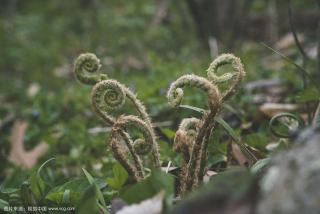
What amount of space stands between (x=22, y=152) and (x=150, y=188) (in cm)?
208

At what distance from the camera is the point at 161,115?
3143 millimetres

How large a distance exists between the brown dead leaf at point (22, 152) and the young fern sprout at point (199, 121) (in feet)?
5.47

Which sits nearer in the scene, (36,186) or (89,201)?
(89,201)

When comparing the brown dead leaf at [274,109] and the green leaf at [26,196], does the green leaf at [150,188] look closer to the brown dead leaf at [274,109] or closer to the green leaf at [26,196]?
the green leaf at [26,196]

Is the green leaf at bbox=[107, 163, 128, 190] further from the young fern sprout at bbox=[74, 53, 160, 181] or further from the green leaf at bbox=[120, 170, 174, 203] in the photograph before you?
the green leaf at bbox=[120, 170, 174, 203]

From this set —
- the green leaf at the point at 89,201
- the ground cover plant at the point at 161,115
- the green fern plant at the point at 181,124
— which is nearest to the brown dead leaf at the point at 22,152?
Result: the ground cover plant at the point at 161,115

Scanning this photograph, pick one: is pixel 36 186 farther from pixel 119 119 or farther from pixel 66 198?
pixel 119 119

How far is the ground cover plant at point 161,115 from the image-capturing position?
88 cm

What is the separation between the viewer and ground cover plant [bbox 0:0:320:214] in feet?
2.90

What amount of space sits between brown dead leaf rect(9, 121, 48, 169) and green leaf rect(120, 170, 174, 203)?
1.80 meters

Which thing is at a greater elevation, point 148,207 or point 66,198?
point 66,198

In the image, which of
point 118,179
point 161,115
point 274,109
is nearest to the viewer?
point 118,179

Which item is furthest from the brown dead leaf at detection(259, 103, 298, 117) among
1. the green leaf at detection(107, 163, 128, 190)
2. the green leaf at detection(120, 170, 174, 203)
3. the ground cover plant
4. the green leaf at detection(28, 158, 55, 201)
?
the green leaf at detection(120, 170, 174, 203)

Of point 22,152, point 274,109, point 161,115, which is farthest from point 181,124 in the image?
point 22,152
